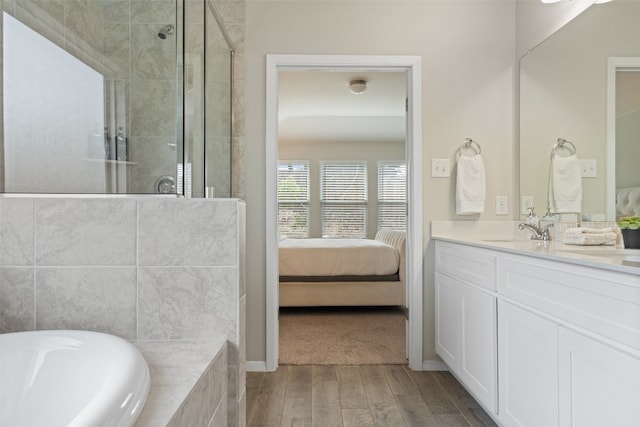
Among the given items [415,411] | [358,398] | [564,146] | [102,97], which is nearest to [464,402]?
[415,411]

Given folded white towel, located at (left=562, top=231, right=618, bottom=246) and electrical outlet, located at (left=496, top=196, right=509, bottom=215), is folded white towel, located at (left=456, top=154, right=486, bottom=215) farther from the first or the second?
folded white towel, located at (left=562, top=231, right=618, bottom=246)

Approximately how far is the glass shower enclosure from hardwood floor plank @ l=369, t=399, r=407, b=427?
138cm

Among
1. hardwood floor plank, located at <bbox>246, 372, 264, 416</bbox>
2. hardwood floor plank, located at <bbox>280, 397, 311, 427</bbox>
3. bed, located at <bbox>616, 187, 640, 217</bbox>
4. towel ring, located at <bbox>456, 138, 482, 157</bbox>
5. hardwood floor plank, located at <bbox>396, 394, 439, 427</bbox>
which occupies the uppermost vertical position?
towel ring, located at <bbox>456, 138, 482, 157</bbox>

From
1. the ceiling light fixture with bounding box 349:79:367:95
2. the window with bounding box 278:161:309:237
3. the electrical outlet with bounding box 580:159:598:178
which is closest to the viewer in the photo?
the electrical outlet with bounding box 580:159:598:178

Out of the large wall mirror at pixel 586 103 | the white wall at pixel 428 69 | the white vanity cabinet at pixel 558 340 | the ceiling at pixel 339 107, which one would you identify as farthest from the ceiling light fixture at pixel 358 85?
Result: the white vanity cabinet at pixel 558 340

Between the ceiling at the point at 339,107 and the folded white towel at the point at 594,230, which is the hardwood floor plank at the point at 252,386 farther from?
the ceiling at the point at 339,107

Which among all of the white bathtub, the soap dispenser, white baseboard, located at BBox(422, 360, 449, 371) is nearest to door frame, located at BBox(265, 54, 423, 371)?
white baseboard, located at BBox(422, 360, 449, 371)

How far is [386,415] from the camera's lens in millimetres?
1882

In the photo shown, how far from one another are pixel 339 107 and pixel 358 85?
3.92 feet

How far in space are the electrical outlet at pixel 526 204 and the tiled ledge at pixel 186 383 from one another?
6.69 feet

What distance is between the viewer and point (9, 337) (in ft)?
3.41

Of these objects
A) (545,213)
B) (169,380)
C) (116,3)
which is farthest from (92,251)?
(545,213)

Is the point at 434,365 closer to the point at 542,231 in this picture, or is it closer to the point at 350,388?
the point at 350,388

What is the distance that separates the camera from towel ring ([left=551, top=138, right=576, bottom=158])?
205 centimetres
